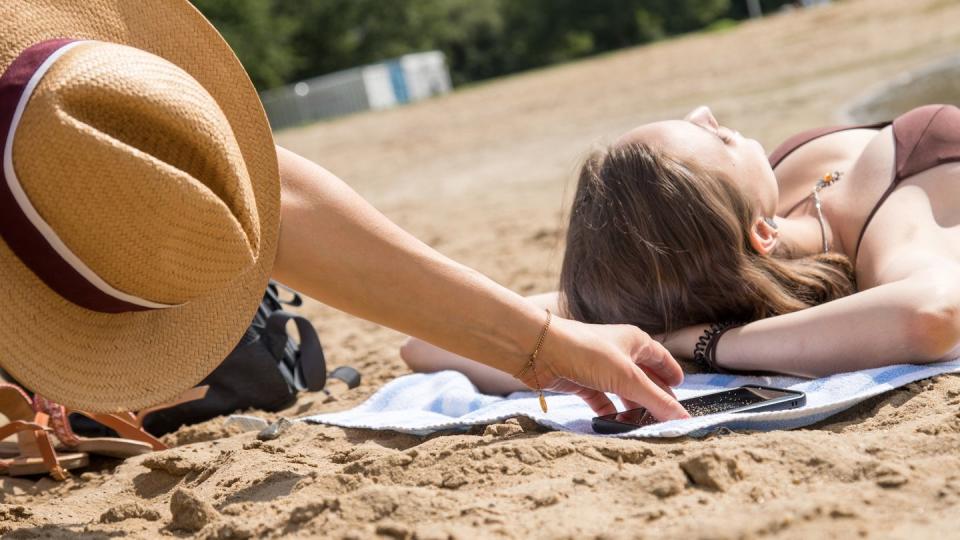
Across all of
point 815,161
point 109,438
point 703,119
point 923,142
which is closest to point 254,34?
point 815,161

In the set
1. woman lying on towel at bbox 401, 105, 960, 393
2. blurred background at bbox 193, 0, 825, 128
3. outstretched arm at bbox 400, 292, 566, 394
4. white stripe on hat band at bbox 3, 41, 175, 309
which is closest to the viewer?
white stripe on hat band at bbox 3, 41, 175, 309

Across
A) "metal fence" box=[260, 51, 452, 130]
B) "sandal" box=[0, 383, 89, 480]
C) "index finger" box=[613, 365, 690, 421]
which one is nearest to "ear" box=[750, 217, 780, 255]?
"index finger" box=[613, 365, 690, 421]

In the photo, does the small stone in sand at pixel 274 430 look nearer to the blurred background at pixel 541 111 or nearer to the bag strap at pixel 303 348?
the bag strap at pixel 303 348

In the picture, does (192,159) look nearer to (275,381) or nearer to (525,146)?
(275,381)

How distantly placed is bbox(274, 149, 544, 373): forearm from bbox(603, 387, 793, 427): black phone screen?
0.44 metres

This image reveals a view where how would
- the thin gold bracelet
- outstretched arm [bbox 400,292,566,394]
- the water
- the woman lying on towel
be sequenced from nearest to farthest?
the thin gold bracelet < the woman lying on towel < outstretched arm [bbox 400,292,566,394] < the water

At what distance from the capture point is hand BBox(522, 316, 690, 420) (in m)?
2.38

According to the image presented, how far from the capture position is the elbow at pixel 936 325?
2.60m

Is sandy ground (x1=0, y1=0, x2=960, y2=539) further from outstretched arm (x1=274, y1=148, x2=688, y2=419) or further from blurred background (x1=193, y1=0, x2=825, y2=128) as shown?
blurred background (x1=193, y1=0, x2=825, y2=128)

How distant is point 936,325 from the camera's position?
8.57ft

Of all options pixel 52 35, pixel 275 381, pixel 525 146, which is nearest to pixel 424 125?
pixel 525 146

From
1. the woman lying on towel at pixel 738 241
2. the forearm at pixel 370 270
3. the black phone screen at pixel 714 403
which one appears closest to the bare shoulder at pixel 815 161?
the woman lying on towel at pixel 738 241

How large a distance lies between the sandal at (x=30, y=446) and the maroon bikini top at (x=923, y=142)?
2.47 meters

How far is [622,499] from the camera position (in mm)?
2029
